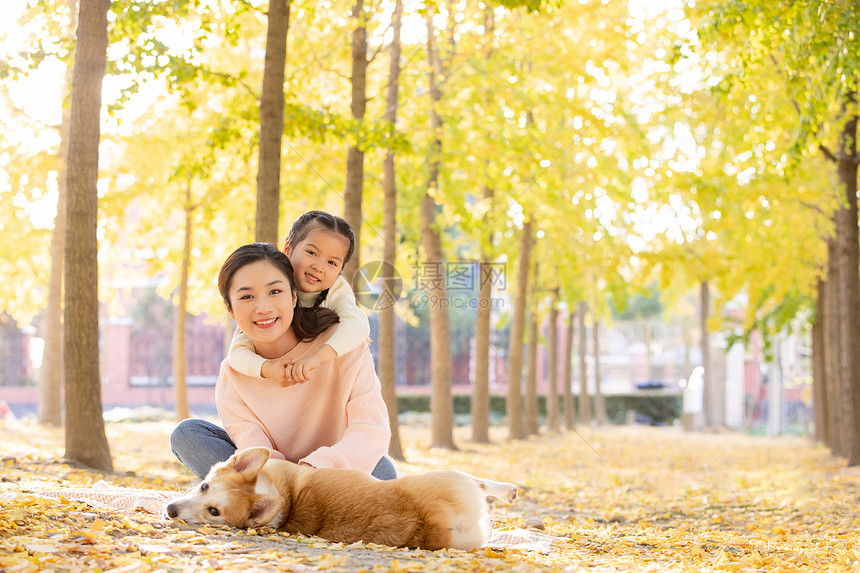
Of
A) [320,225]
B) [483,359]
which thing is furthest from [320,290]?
[483,359]

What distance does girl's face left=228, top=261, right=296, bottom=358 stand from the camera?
3711 millimetres

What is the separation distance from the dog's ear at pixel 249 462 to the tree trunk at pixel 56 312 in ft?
33.0

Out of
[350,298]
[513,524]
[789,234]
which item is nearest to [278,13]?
[350,298]

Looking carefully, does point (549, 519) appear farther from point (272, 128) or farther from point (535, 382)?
point (535, 382)

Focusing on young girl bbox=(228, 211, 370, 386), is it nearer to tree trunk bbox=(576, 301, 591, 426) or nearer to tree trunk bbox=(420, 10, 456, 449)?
tree trunk bbox=(420, 10, 456, 449)

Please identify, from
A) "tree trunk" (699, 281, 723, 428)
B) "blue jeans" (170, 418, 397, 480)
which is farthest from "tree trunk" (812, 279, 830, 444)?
"blue jeans" (170, 418, 397, 480)

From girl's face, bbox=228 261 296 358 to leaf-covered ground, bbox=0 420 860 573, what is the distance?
0.87 meters

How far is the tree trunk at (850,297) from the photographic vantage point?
1039 cm

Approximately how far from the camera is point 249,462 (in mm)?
3348

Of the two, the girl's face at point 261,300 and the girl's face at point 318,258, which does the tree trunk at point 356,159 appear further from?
the girl's face at point 261,300

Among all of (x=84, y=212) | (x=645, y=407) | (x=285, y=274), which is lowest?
(x=645, y=407)

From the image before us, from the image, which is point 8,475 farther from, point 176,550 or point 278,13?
point 278,13

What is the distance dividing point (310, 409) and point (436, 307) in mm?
8669

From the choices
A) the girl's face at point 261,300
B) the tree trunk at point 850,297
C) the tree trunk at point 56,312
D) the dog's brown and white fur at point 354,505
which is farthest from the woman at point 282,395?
the tree trunk at point 56,312
